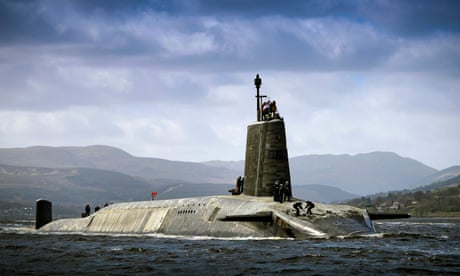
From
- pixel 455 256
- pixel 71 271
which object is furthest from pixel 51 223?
pixel 455 256

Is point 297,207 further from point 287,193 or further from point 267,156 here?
point 267,156

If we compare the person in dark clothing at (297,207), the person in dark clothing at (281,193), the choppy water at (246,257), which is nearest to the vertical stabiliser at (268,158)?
the person in dark clothing at (281,193)

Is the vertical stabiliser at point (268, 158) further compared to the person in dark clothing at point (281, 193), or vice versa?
the vertical stabiliser at point (268, 158)

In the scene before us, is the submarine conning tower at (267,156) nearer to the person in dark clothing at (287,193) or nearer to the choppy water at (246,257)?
the person in dark clothing at (287,193)

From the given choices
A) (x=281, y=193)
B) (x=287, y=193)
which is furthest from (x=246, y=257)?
(x=287, y=193)

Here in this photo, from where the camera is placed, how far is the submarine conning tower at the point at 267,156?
33.0 meters

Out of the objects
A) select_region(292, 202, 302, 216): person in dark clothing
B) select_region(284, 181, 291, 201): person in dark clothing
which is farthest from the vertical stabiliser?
select_region(292, 202, 302, 216): person in dark clothing

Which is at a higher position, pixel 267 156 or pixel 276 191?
pixel 267 156

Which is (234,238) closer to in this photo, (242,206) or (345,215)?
(242,206)

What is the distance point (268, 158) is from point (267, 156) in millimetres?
112

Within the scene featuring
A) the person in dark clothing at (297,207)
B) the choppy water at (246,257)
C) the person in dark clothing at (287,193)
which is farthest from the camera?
the person in dark clothing at (287,193)

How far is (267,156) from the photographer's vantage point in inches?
1304

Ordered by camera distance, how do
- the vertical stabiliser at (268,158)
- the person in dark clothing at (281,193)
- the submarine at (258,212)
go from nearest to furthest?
the submarine at (258,212) → the person in dark clothing at (281,193) → the vertical stabiliser at (268,158)

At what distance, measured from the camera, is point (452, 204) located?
173000 millimetres
